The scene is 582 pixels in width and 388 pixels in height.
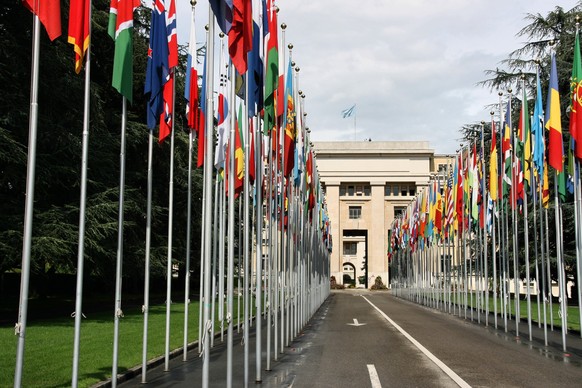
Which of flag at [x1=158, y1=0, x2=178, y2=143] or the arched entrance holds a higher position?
flag at [x1=158, y1=0, x2=178, y2=143]

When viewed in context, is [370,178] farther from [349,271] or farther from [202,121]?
[202,121]

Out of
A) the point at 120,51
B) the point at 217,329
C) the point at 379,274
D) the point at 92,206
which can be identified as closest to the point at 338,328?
the point at 217,329

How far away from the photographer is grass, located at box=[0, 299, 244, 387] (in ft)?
38.7

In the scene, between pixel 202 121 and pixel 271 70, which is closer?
pixel 271 70

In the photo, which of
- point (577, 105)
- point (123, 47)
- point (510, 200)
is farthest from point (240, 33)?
point (510, 200)

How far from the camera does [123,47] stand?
1062 cm

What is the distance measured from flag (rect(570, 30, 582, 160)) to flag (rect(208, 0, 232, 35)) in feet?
35.1

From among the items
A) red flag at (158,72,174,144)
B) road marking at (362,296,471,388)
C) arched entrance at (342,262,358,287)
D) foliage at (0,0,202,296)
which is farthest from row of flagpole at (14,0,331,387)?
arched entrance at (342,262,358,287)

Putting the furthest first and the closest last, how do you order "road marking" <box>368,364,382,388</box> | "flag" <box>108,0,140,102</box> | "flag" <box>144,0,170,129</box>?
1. "flag" <box>144,0,170,129</box>
2. "road marking" <box>368,364,382,388</box>
3. "flag" <box>108,0,140,102</box>

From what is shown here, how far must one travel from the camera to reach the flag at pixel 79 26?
32.7ft

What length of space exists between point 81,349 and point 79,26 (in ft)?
28.5

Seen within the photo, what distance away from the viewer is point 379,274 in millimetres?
A: 101000

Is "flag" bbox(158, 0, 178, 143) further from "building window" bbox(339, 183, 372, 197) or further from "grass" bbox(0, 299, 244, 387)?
"building window" bbox(339, 183, 372, 197)

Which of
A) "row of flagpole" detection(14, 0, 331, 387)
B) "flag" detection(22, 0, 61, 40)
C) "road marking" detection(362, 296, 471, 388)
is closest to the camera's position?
"row of flagpole" detection(14, 0, 331, 387)
